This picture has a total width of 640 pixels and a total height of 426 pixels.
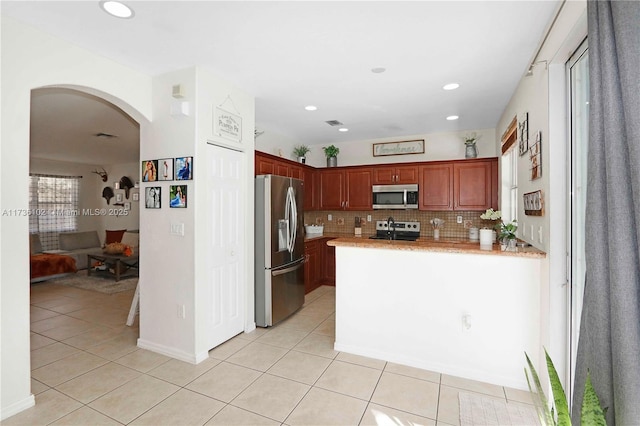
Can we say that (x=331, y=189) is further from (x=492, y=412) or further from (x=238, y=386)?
(x=492, y=412)

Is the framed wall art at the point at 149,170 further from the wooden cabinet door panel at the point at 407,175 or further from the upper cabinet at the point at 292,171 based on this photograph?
the wooden cabinet door panel at the point at 407,175

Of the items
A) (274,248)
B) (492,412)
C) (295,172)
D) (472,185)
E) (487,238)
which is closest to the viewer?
(492,412)

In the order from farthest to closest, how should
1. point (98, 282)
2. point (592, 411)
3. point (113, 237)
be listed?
point (113, 237) → point (98, 282) → point (592, 411)

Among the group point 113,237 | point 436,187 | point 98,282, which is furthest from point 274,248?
point 113,237

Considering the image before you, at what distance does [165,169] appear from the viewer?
2.96 m

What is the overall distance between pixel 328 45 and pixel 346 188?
3.42 m

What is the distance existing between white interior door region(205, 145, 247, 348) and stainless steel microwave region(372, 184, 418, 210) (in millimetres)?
2711

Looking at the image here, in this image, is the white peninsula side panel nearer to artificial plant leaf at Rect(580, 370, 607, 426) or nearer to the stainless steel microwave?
artificial plant leaf at Rect(580, 370, 607, 426)

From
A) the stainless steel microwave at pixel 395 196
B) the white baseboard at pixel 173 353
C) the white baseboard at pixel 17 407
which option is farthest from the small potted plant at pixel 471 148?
the white baseboard at pixel 17 407

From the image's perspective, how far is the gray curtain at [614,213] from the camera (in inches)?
43.1

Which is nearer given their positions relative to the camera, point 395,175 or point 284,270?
point 284,270

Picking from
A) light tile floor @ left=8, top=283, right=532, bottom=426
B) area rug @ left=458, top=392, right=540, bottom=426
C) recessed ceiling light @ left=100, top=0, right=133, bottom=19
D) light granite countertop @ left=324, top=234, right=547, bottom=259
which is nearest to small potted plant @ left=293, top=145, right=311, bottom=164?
light granite countertop @ left=324, top=234, right=547, bottom=259

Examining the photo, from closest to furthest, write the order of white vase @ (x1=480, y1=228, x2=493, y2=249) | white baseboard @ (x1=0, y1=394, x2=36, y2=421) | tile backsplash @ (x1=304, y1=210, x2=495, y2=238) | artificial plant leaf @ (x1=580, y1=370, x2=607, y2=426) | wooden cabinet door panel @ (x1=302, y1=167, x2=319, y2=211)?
1. artificial plant leaf @ (x1=580, y1=370, x2=607, y2=426)
2. white baseboard @ (x1=0, y1=394, x2=36, y2=421)
3. white vase @ (x1=480, y1=228, x2=493, y2=249)
4. tile backsplash @ (x1=304, y1=210, x2=495, y2=238)
5. wooden cabinet door panel @ (x1=302, y1=167, x2=319, y2=211)

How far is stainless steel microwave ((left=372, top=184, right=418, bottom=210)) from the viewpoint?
16.9 ft
